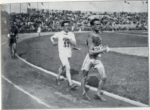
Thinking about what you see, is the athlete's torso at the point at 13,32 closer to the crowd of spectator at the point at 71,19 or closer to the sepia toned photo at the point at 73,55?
the sepia toned photo at the point at 73,55

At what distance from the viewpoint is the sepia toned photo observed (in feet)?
11.6

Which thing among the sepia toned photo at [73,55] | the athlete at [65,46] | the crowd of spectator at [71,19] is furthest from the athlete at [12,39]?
the athlete at [65,46]

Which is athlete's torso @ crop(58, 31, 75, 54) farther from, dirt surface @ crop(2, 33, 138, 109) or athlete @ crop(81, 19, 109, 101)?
dirt surface @ crop(2, 33, 138, 109)

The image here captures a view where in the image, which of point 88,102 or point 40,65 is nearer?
point 88,102

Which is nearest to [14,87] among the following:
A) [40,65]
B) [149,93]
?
[40,65]

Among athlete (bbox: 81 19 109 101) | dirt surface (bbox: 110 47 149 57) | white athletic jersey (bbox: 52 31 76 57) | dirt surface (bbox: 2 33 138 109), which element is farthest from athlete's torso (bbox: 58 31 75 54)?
dirt surface (bbox: 110 47 149 57)

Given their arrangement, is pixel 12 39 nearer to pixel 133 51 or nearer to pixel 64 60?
pixel 64 60

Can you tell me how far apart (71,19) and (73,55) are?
0.62m

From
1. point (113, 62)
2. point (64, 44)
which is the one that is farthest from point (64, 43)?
point (113, 62)

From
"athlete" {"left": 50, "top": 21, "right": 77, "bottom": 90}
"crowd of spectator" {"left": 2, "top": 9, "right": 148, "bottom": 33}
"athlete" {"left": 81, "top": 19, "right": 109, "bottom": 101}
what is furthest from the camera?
"crowd of spectator" {"left": 2, "top": 9, "right": 148, "bottom": 33}

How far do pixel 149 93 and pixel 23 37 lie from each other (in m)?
2.36

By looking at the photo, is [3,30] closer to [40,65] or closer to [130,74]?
[40,65]

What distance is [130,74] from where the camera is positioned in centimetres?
371

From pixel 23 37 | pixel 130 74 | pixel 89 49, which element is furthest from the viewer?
pixel 23 37
